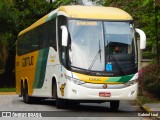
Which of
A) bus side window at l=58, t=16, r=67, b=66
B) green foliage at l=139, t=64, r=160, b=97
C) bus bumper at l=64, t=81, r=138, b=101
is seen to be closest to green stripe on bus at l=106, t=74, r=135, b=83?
bus bumper at l=64, t=81, r=138, b=101

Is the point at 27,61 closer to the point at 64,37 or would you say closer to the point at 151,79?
the point at 151,79

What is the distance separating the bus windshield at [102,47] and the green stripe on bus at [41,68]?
9.98 ft

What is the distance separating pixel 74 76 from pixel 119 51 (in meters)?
1.83

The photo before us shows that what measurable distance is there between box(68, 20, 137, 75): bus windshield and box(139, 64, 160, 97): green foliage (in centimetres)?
492

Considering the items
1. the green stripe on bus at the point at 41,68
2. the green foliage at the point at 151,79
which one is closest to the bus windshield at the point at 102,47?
the green stripe on bus at the point at 41,68

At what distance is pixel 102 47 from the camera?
16.6 metres

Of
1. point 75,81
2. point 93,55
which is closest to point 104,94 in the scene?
point 75,81

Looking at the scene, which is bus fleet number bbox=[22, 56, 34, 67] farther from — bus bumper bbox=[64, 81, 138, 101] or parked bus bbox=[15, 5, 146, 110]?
bus bumper bbox=[64, 81, 138, 101]

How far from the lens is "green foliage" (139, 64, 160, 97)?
21.6m

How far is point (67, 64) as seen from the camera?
16578 mm

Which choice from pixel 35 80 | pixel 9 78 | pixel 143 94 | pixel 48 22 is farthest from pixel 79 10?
pixel 9 78

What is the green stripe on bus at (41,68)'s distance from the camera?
19.9 meters

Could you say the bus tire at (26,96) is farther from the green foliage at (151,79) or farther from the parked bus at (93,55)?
the green foliage at (151,79)

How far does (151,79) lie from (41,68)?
5.02 metres
